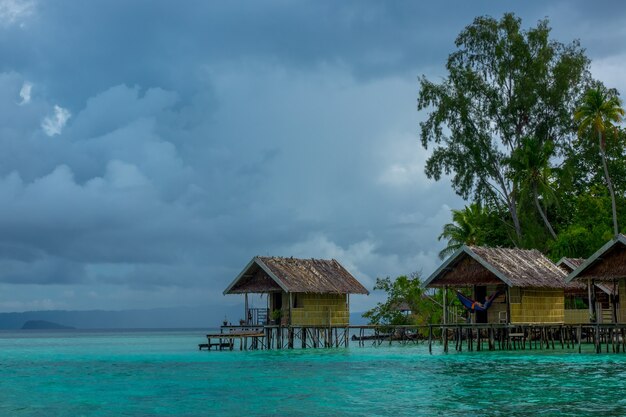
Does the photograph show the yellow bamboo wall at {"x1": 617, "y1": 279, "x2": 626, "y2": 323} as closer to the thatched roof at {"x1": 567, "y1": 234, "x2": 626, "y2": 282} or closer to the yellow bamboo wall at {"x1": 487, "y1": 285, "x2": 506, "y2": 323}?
the thatched roof at {"x1": 567, "y1": 234, "x2": 626, "y2": 282}

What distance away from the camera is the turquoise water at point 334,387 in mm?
19844

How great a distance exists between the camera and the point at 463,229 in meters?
57.2

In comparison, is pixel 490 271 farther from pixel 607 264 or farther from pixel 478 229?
pixel 478 229

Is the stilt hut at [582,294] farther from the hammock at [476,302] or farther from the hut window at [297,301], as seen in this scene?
the hut window at [297,301]

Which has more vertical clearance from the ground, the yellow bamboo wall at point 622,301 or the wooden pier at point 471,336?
the yellow bamboo wall at point 622,301

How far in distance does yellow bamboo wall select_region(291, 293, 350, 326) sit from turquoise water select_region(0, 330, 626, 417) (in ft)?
21.8

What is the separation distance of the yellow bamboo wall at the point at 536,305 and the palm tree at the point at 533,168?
32.4ft

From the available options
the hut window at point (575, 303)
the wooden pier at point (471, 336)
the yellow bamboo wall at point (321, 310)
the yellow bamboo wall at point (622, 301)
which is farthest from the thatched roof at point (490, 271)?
the hut window at point (575, 303)

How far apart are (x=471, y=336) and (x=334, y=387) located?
15.4 m

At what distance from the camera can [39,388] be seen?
2631 centimetres

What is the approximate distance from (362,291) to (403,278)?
6.65m

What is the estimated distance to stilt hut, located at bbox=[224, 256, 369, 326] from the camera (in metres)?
42.6

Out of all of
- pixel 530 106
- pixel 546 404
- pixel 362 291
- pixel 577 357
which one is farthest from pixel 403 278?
pixel 546 404

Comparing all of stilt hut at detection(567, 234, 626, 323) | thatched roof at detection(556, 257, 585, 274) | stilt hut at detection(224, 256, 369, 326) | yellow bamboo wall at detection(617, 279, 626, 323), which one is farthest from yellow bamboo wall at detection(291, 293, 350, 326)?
yellow bamboo wall at detection(617, 279, 626, 323)
